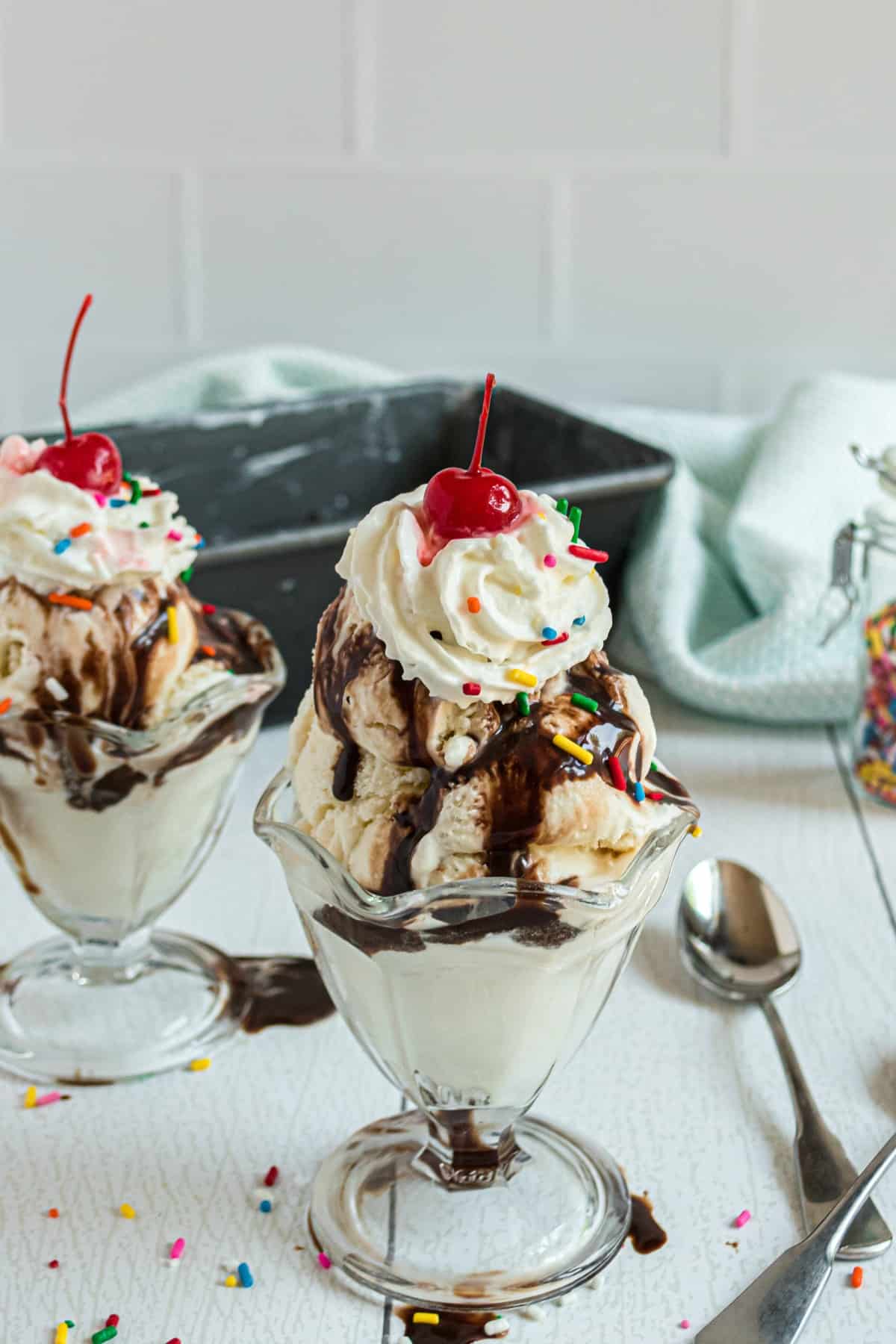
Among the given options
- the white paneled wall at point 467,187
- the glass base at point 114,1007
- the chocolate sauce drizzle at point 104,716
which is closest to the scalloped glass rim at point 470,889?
the chocolate sauce drizzle at point 104,716

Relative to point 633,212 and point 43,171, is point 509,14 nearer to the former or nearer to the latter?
point 633,212

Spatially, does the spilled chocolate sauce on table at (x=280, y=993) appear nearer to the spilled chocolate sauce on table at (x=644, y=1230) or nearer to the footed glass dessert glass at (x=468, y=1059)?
the footed glass dessert glass at (x=468, y=1059)

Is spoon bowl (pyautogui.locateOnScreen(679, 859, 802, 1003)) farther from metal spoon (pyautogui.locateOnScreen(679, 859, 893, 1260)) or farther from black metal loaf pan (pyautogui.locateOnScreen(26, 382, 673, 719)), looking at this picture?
black metal loaf pan (pyautogui.locateOnScreen(26, 382, 673, 719))

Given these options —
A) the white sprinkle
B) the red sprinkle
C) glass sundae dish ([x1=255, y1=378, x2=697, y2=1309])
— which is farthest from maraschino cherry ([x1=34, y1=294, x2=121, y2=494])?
the red sprinkle

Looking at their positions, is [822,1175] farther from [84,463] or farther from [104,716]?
[84,463]

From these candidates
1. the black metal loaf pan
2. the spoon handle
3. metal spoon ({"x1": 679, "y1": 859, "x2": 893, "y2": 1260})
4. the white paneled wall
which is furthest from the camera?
the white paneled wall

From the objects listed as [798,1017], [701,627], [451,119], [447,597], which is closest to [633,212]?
[451,119]
